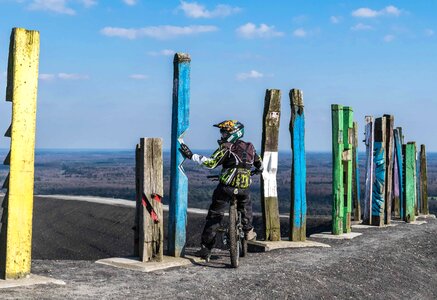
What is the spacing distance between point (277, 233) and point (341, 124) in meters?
3.27

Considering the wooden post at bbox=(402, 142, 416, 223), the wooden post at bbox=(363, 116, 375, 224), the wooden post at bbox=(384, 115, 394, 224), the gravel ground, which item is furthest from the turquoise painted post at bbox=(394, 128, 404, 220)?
the gravel ground

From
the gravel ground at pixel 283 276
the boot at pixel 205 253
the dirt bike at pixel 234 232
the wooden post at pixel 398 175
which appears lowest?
the gravel ground at pixel 283 276

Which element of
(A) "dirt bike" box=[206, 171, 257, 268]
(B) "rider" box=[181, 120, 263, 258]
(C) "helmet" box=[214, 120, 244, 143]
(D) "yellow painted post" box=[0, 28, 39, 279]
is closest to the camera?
(D) "yellow painted post" box=[0, 28, 39, 279]

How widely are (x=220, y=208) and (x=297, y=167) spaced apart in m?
3.07

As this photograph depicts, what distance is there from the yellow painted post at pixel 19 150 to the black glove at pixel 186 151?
2619 mm

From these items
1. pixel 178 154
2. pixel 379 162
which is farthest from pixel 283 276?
pixel 379 162

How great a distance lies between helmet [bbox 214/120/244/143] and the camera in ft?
37.4

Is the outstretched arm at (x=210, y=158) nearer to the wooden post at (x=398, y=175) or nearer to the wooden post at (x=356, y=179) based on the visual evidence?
the wooden post at (x=356, y=179)

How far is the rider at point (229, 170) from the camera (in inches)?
443

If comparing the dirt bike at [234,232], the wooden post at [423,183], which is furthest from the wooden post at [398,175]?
the dirt bike at [234,232]

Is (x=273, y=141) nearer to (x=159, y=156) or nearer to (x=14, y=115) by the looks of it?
(x=159, y=156)

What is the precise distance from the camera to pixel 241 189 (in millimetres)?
11328

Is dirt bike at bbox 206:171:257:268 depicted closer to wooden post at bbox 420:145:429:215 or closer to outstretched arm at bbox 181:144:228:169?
outstretched arm at bbox 181:144:228:169

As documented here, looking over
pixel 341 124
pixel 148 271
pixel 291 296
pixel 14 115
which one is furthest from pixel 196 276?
pixel 341 124
